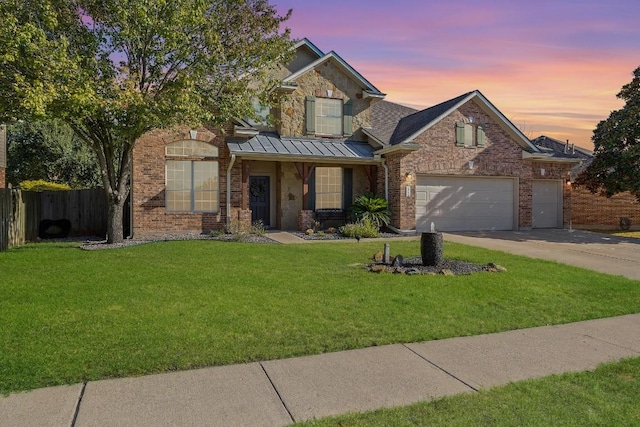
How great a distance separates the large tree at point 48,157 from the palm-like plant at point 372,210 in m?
19.4

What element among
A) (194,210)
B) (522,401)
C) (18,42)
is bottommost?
(522,401)

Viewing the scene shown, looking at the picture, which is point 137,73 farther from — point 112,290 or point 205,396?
point 205,396

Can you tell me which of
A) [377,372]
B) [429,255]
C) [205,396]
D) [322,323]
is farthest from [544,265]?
[205,396]

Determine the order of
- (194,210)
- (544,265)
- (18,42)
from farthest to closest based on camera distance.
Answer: (194,210) < (544,265) < (18,42)

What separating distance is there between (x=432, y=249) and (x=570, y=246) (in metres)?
7.00

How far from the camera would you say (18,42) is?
29.5ft

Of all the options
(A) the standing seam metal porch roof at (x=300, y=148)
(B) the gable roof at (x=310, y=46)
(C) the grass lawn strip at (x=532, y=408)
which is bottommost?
(C) the grass lawn strip at (x=532, y=408)

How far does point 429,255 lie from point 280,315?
15.2 ft

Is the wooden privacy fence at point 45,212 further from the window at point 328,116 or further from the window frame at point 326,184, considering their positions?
the window at point 328,116

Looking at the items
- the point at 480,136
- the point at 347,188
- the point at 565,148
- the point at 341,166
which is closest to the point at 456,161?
the point at 480,136

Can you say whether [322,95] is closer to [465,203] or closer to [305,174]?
[305,174]

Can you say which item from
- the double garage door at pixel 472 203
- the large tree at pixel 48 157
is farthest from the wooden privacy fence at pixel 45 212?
the large tree at pixel 48 157

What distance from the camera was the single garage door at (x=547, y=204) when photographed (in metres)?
19.3

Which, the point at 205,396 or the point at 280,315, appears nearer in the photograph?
the point at 205,396
